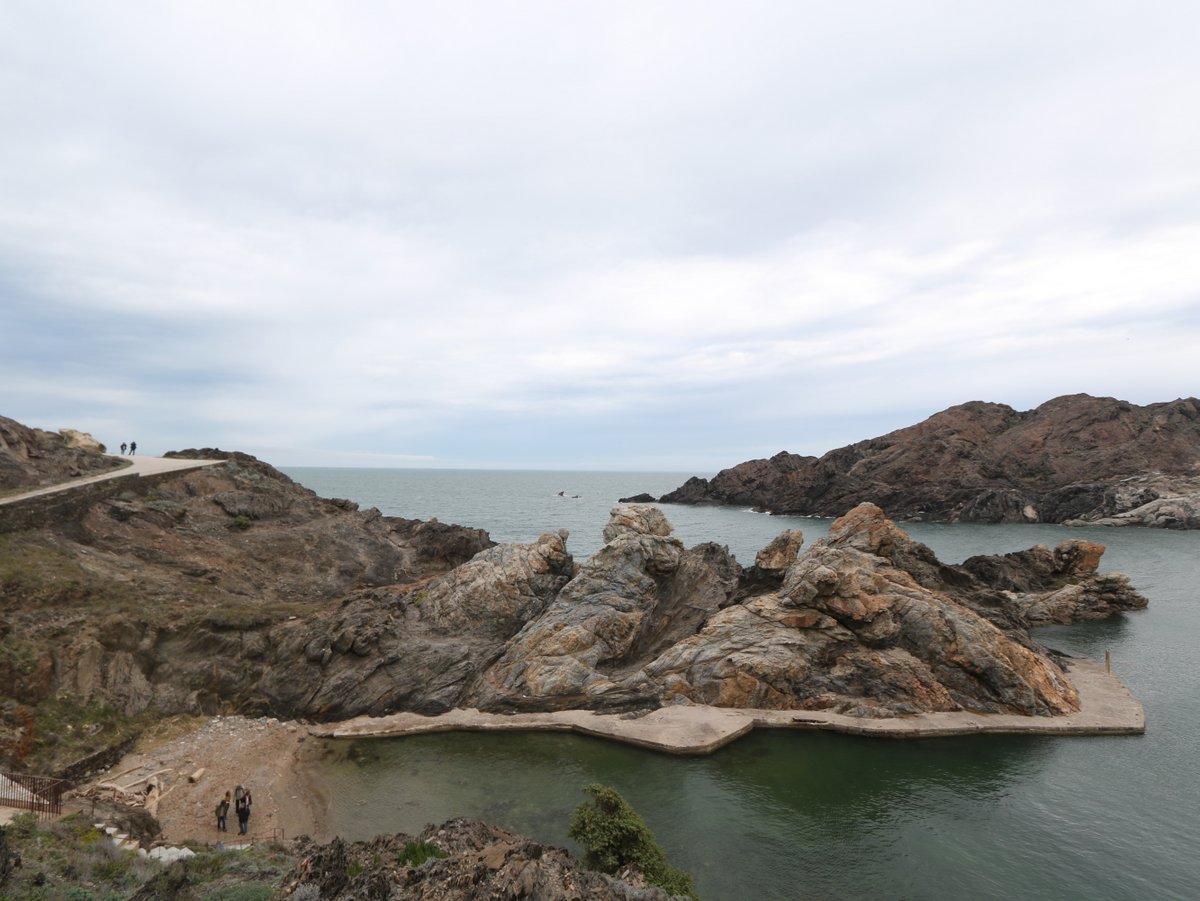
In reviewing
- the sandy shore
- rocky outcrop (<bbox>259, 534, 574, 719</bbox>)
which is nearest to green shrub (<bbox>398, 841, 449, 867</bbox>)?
the sandy shore

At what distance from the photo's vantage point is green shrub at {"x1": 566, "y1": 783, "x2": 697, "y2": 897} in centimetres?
2044

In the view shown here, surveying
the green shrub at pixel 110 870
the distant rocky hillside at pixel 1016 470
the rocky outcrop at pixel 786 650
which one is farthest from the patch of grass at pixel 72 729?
the distant rocky hillside at pixel 1016 470

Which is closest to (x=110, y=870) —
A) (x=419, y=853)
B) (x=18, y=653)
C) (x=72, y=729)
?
(x=419, y=853)

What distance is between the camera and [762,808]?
27.0 m

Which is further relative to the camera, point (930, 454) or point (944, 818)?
point (930, 454)

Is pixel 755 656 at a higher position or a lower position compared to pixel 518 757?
higher

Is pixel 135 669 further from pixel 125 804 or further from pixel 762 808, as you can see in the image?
pixel 762 808

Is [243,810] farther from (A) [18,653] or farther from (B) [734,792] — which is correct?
(B) [734,792]

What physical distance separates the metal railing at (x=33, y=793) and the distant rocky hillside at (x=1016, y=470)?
144238mm

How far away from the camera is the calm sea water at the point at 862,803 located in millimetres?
22172

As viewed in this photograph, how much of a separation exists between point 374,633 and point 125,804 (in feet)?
50.4

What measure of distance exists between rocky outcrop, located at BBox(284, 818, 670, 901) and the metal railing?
511 inches

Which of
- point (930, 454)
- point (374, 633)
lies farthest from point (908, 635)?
point (930, 454)

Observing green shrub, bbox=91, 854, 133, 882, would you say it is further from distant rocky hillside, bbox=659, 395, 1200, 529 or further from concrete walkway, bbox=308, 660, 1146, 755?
distant rocky hillside, bbox=659, 395, 1200, 529
